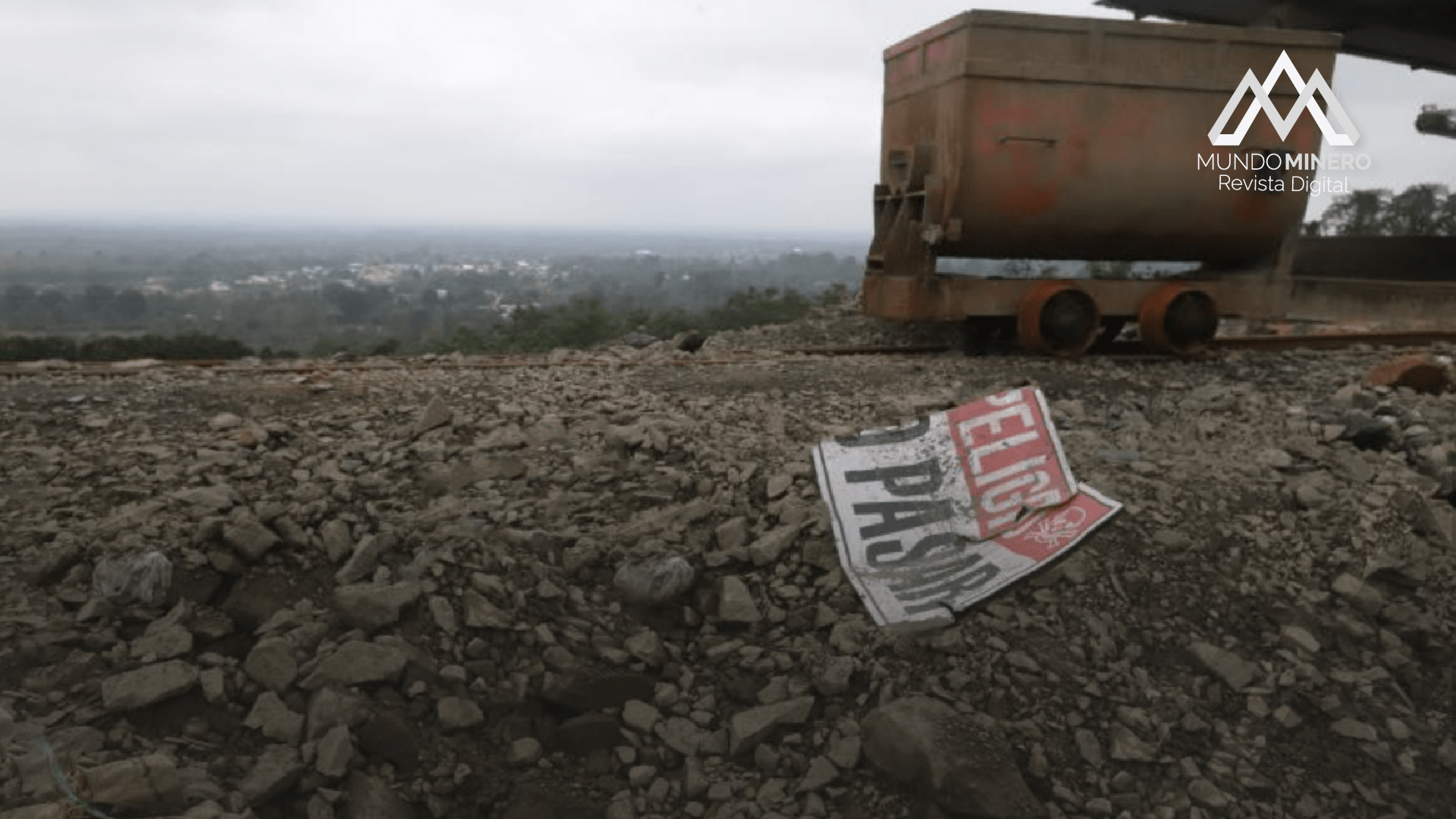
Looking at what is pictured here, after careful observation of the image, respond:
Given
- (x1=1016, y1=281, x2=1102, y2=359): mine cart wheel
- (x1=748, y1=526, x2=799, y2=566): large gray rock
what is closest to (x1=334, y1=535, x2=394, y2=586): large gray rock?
(x1=748, y1=526, x2=799, y2=566): large gray rock

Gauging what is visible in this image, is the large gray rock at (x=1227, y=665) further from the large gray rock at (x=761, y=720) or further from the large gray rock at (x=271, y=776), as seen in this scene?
the large gray rock at (x=271, y=776)

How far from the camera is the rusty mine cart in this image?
7434 millimetres

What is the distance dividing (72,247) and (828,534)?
83.8 metres

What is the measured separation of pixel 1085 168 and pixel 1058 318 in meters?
1.24

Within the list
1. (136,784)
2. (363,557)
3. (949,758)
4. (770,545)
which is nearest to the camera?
(136,784)

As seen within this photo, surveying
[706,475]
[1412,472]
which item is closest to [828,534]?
[706,475]

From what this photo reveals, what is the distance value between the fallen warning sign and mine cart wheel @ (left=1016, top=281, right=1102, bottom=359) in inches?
121

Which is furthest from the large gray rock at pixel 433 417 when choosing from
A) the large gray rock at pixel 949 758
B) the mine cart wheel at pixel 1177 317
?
the mine cart wheel at pixel 1177 317

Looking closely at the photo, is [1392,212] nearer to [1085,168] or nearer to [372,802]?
[1085,168]

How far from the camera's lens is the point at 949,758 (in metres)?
2.93

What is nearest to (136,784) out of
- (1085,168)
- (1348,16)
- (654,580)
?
(654,580)

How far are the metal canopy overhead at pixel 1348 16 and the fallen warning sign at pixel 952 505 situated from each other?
10560mm

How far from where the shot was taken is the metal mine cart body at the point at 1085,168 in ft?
24.4

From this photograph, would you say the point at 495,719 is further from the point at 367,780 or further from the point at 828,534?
the point at 828,534
